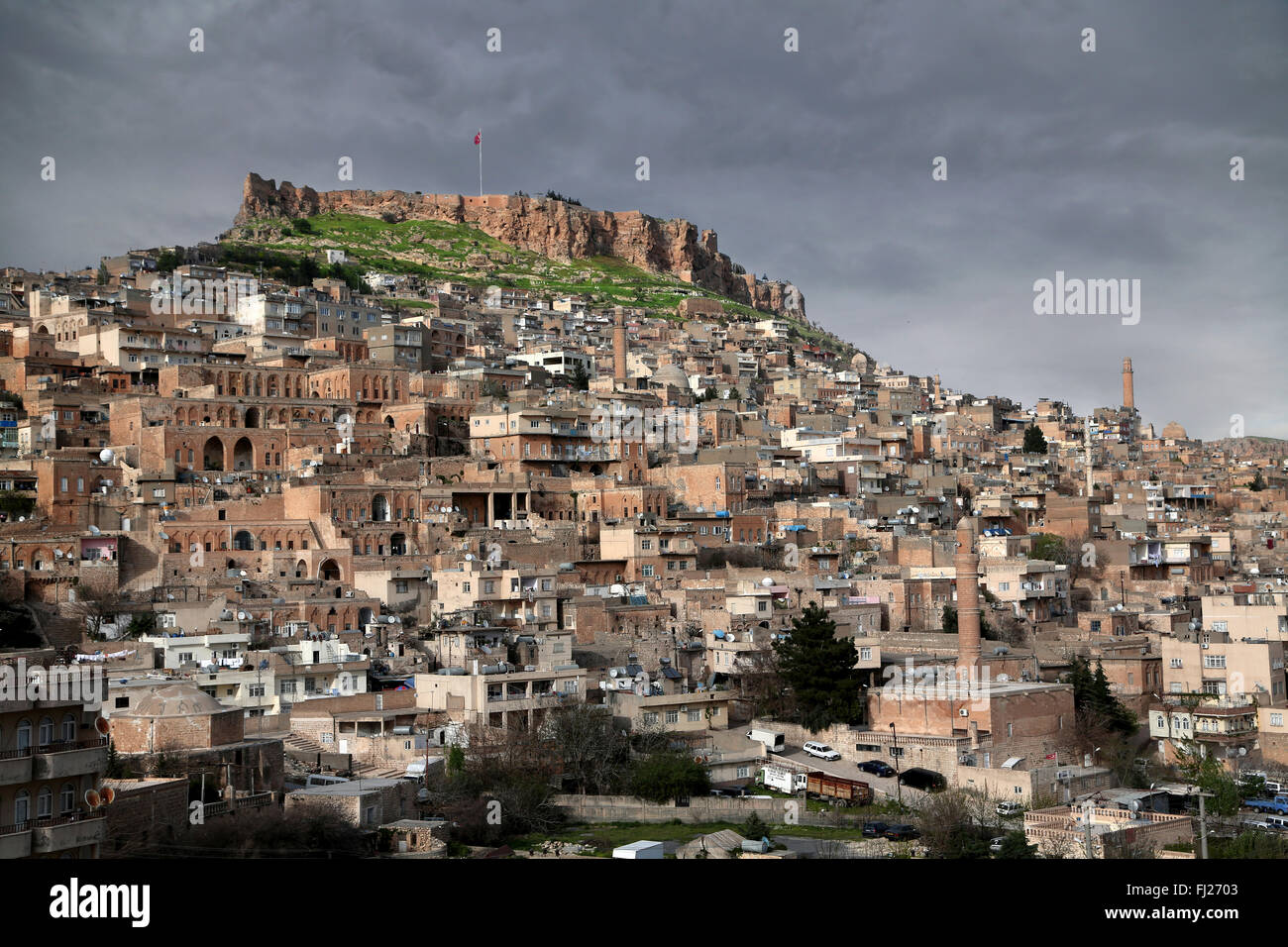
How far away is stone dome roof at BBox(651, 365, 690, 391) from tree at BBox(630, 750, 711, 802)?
29.1 meters

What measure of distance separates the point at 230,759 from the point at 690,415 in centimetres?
2595

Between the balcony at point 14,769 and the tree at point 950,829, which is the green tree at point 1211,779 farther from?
the balcony at point 14,769

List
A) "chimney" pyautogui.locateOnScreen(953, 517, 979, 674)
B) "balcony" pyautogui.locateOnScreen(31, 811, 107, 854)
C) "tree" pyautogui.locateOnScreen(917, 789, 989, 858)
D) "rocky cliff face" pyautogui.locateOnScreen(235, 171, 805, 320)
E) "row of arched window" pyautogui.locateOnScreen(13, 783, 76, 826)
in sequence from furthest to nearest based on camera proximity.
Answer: "rocky cliff face" pyautogui.locateOnScreen(235, 171, 805, 320), "chimney" pyautogui.locateOnScreen(953, 517, 979, 674), "tree" pyautogui.locateOnScreen(917, 789, 989, 858), "row of arched window" pyautogui.locateOnScreen(13, 783, 76, 826), "balcony" pyautogui.locateOnScreen(31, 811, 107, 854)

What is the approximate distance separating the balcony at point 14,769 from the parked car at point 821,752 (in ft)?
39.8

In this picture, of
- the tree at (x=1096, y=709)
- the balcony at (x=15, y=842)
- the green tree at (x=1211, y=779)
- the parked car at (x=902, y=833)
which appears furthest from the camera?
the tree at (x=1096, y=709)

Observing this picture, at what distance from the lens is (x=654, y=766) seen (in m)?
16.8

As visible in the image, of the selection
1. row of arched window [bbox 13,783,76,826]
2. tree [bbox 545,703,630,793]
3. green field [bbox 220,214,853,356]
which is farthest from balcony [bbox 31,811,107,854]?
green field [bbox 220,214,853,356]

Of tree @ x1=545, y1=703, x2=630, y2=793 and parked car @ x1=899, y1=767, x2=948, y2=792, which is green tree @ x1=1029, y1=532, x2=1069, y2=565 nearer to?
parked car @ x1=899, y1=767, x2=948, y2=792

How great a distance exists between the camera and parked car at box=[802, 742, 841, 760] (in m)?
19.1

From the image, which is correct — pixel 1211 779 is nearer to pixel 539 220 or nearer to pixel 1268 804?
pixel 1268 804

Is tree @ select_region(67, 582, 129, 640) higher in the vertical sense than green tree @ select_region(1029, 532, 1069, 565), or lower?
lower

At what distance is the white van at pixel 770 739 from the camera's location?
1920 cm

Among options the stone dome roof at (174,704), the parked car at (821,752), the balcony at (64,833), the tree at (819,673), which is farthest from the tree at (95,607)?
the balcony at (64,833)
